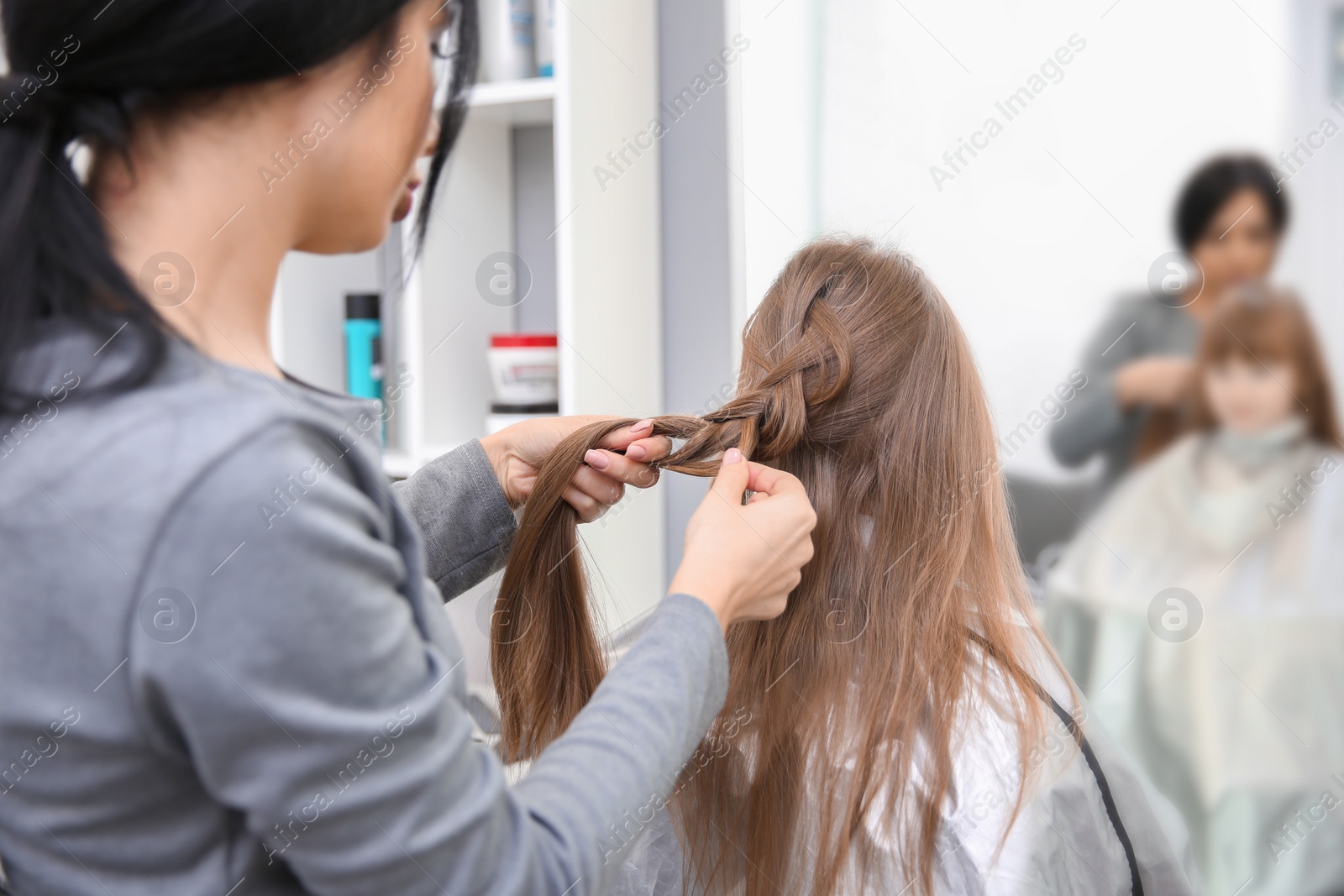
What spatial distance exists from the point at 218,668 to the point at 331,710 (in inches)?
1.8

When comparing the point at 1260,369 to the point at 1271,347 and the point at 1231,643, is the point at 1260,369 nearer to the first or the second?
the point at 1271,347

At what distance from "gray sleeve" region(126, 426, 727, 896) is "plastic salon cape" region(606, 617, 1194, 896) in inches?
15.4

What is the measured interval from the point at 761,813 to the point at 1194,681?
61cm

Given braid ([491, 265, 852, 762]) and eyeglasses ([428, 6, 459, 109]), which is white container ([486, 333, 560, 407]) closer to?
braid ([491, 265, 852, 762])

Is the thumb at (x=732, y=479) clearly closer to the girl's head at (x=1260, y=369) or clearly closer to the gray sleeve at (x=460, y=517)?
the gray sleeve at (x=460, y=517)

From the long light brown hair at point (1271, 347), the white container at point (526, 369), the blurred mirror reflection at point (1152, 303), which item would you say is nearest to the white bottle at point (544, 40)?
the blurred mirror reflection at point (1152, 303)

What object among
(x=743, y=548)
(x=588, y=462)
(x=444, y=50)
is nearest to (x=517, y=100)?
(x=588, y=462)

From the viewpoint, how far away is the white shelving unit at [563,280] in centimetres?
119

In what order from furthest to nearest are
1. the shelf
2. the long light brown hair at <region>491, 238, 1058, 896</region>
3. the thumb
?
the shelf < the long light brown hair at <region>491, 238, 1058, 896</region> < the thumb

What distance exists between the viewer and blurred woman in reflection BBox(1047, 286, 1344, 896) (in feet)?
3.47

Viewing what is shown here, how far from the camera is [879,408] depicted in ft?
2.72

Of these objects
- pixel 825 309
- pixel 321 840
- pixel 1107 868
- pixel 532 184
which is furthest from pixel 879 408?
pixel 532 184

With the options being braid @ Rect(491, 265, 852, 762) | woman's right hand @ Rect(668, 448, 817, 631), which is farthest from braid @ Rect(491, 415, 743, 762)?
woman's right hand @ Rect(668, 448, 817, 631)

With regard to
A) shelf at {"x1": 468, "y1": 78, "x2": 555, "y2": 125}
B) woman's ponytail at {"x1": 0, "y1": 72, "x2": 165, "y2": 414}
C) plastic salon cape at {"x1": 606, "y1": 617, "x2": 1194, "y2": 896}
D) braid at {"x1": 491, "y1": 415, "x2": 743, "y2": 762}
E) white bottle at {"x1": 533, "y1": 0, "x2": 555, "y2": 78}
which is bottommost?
plastic salon cape at {"x1": 606, "y1": 617, "x2": 1194, "y2": 896}
